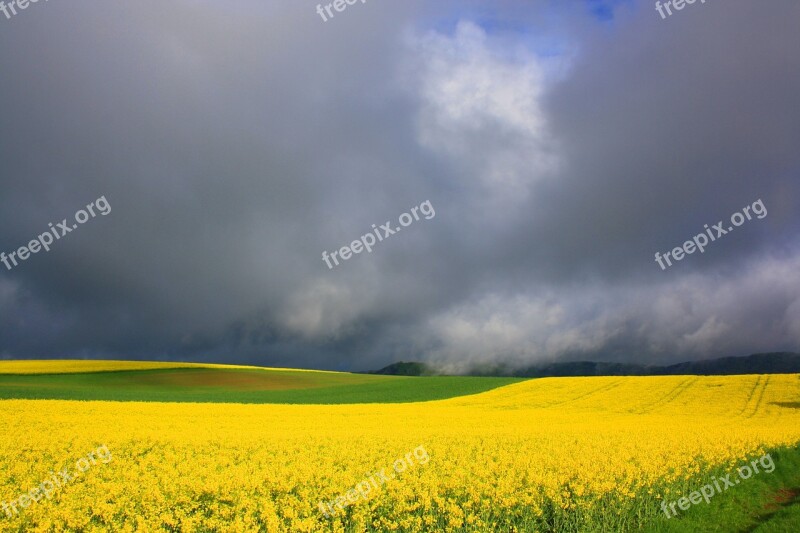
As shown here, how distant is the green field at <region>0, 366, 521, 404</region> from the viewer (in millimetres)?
46719

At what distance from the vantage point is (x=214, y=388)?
58.3 meters

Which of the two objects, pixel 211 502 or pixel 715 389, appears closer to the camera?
pixel 211 502

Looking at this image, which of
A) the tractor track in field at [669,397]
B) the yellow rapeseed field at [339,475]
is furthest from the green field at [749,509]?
the tractor track in field at [669,397]

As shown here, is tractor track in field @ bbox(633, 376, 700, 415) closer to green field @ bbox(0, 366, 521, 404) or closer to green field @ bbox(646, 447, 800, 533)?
green field @ bbox(0, 366, 521, 404)

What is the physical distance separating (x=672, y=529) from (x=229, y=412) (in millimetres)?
27415

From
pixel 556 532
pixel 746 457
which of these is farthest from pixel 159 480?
pixel 746 457

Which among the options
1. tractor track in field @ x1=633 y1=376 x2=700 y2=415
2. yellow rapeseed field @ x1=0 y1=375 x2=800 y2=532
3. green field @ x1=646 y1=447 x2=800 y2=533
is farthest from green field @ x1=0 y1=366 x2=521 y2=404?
green field @ x1=646 y1=447 x2=800 y2=533

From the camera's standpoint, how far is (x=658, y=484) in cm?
1186

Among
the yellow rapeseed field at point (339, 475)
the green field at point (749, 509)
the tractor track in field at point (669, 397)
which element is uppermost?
the yellow rapeseed field at point (339, 475)

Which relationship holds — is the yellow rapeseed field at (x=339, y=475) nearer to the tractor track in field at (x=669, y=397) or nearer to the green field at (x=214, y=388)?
the tractor track in field at (x=669, y=397)

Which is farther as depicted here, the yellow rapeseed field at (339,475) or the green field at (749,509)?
the green field at (749,509)

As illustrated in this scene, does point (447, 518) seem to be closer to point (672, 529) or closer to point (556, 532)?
point (556, 532)

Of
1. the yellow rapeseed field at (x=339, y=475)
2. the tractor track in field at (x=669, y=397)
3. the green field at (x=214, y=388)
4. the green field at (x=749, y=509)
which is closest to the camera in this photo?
the yellow rapeseed field at (x=339, y=475)

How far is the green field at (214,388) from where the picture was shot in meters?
46.7
